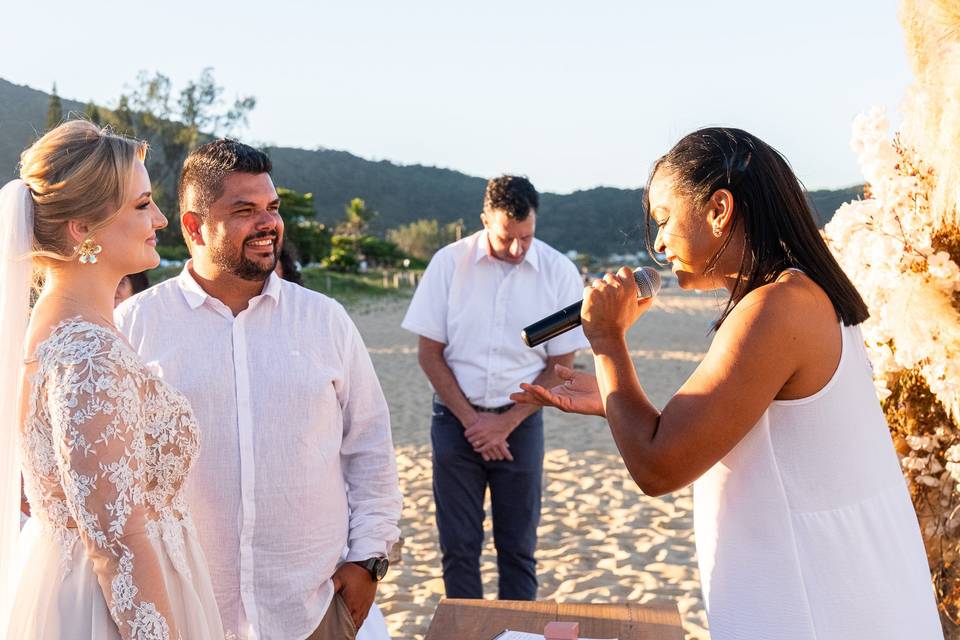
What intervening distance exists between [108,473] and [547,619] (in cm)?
147

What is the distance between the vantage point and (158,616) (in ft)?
6.81

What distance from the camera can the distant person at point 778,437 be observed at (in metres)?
1.73

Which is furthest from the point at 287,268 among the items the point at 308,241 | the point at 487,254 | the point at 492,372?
the point at 308,241

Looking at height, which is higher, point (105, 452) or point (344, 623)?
point (105, 452)

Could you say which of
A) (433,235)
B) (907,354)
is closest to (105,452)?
(907,354)

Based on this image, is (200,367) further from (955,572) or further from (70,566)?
(955,572)

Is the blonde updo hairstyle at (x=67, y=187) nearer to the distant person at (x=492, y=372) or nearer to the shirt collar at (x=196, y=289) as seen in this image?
the shirt collar at (x=196, y=289)

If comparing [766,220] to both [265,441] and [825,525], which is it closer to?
[825,525]

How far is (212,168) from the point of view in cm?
290

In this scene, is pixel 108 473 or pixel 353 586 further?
pixel 353 586

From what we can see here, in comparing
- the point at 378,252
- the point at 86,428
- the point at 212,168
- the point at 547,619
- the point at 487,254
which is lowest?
the point at 547,619

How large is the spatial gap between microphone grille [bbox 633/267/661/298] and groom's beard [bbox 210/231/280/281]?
4.07 ft

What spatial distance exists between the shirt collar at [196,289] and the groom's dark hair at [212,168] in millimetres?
222

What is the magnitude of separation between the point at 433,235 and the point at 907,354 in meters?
72.0
